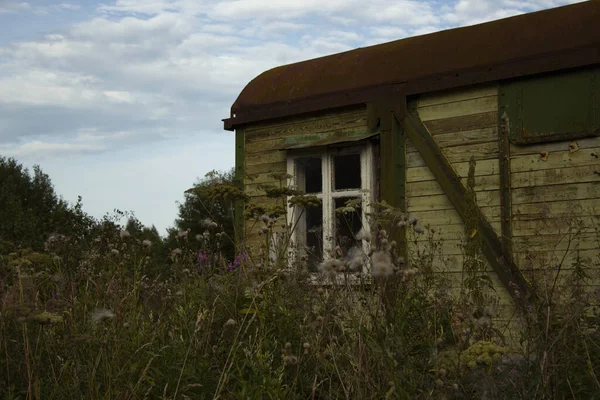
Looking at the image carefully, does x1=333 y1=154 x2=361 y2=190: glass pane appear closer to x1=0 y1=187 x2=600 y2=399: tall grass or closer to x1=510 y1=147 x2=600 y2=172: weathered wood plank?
x1=510 y1=147 x2=600 y2=172: weathered wood plank

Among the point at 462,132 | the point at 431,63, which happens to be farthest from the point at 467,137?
the point at 431,63

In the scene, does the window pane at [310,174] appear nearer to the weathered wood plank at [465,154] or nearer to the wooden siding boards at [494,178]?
the wooden siding boards at [494,178]

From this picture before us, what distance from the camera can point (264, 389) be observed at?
3594 millimetres

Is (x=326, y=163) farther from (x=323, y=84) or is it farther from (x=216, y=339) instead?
(x=216, y=339)

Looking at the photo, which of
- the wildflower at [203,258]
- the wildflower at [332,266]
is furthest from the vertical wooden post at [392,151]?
the wildflower at [332,266]

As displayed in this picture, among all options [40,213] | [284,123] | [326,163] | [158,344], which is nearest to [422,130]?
[326,163]

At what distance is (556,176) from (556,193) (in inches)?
6.3

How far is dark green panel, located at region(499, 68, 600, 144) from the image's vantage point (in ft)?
20.7

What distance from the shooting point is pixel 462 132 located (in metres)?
7.00

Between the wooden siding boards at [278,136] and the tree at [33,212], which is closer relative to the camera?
the wooden siding boards at [278,136]

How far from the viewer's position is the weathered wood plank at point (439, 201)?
6688 mm

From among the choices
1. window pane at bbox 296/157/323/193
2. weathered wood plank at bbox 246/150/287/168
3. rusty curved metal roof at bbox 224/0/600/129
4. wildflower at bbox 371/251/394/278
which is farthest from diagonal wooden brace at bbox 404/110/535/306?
wildflower at bbox 371/251/394/278

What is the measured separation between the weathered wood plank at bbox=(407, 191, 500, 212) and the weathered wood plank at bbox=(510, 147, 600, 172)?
0.34m

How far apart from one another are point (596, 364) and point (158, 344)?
2583 millimetres
